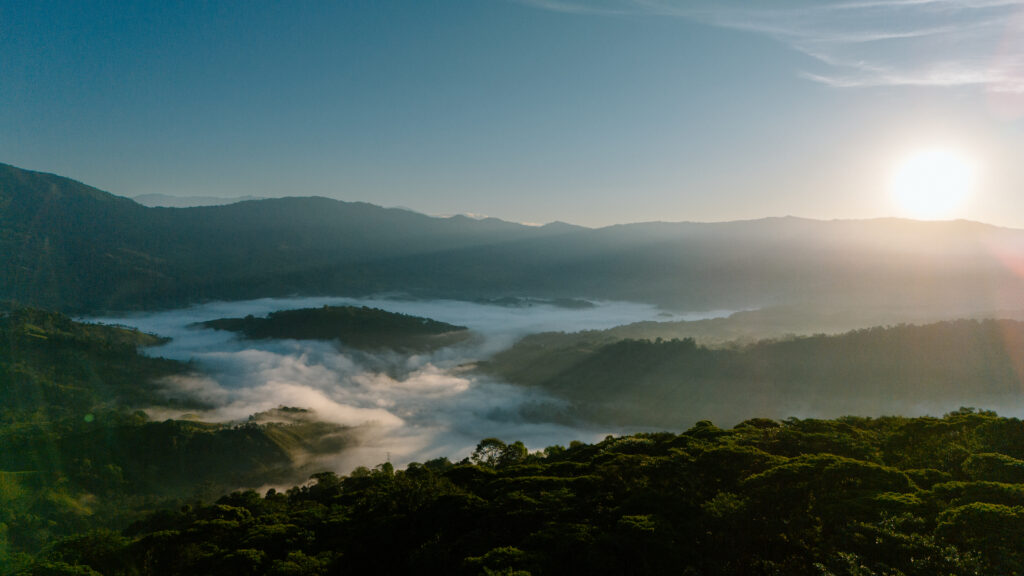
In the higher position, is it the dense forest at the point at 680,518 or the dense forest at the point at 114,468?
the dense forest at the point at 680,518

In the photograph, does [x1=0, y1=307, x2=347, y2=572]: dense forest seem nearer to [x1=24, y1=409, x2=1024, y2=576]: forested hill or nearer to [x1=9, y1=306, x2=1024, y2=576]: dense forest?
[x1=9, y1=306, x2=1024, y2=576]: dense forest

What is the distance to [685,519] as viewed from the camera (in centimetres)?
2473

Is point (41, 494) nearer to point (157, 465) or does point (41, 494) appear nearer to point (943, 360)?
point (157, 465)

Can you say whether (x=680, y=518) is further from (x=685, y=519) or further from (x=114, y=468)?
(x=114, y=468)

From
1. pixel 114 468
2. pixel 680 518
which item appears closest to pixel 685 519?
pixel 680 518

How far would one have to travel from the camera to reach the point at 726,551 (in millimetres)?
22141

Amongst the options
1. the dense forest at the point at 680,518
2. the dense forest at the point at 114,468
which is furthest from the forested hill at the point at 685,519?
the dense forest at the point at 114,468

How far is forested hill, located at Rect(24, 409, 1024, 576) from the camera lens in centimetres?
2044

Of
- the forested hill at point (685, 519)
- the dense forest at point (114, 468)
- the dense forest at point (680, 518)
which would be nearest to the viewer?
the forested hill at point (685, 519)

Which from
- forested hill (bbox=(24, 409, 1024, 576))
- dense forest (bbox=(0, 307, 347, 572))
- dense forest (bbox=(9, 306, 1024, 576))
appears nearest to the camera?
forested hill (bbox=(24, 409, 1024, 576))

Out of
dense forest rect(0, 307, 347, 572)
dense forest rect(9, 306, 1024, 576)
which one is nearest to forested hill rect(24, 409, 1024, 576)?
dense forest rect(9, 306, 1024, 576)

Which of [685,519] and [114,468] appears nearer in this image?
[685,519]

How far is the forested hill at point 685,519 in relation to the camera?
20.4 meters

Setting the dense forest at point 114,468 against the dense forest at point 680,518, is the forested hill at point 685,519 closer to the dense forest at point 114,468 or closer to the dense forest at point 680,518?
the dense forest at point 680,518
